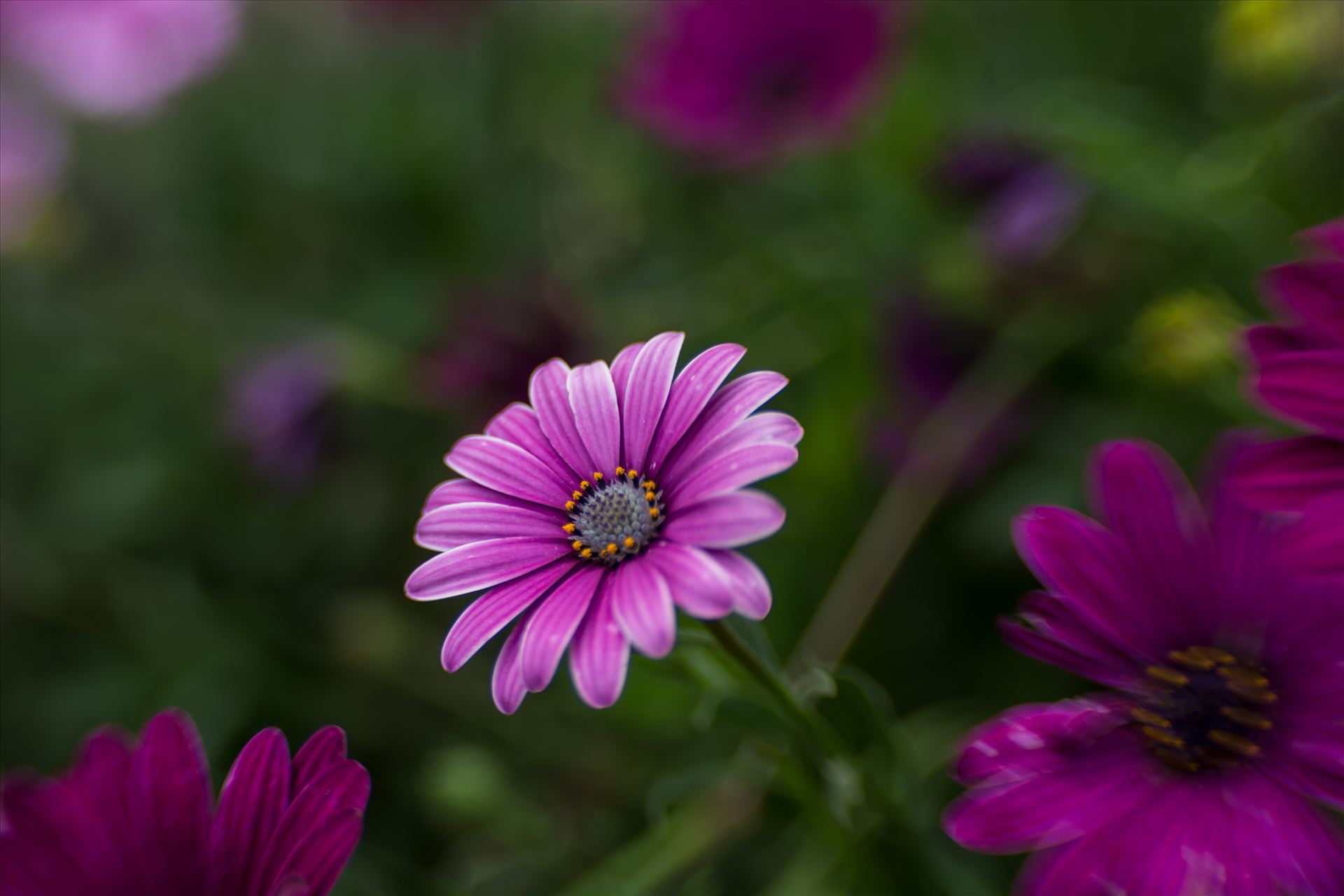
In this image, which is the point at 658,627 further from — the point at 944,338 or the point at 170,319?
the point at 170,319

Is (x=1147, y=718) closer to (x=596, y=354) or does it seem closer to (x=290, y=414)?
(x=596, y=354)

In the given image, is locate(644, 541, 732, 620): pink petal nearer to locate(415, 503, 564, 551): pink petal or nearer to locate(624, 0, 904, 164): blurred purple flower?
locate(415, 503, 564, 551): pink petal

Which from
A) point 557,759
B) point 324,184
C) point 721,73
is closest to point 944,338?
point 721,73

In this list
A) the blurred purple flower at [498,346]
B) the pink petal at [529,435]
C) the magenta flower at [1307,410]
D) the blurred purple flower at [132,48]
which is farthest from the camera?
the blurred purple flower at [132,48]

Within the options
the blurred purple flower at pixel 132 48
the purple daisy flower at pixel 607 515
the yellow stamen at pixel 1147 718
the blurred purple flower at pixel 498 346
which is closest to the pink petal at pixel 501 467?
the purple daisy flower at pixel 607 515

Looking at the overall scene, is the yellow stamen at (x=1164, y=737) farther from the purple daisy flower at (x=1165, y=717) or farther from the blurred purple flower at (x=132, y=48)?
the blurred purple flower at (x=132, y=48)

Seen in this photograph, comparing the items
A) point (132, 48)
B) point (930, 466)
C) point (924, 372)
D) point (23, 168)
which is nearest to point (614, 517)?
point (930, 466)

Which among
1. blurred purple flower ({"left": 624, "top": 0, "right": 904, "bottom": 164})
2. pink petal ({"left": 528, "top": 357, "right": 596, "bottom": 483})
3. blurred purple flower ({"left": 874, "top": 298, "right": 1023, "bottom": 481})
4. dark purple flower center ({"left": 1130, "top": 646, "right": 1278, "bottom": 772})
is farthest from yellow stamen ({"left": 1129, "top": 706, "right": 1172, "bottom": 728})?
blurred purple flower ({"left": 624, "top": 0, "right": 904, "bottom": 164})
